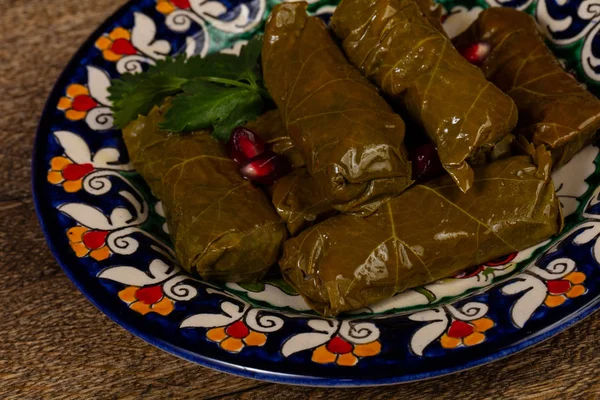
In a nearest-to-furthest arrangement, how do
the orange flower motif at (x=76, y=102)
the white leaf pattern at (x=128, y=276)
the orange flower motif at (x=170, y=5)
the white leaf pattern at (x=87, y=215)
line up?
the white leaf pattern at (x=128, y=276)
the white leaf pattern at (x=87, y=215)
the orange flower motif at (x=76, y=102)
the orange flower motif at (x=170, y=5)

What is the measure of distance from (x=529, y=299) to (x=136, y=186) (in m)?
1.86

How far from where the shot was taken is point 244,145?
119 inches

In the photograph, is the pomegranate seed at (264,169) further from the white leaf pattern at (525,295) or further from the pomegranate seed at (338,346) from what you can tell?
the white leaf pattern at (525,295)

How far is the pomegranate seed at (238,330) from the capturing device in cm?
254

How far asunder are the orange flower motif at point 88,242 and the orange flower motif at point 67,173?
28 centimetres

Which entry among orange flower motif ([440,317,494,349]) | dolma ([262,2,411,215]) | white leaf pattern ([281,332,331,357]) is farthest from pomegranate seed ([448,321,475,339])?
dolma ([262,2,411,215])

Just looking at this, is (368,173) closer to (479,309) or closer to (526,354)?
(479,309)

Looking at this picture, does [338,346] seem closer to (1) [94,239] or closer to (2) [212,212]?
(2) [212,212]

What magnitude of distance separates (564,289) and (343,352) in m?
0.82

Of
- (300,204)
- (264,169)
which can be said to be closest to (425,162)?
(300,204)

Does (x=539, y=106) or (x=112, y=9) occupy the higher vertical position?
(x=112, y=9)

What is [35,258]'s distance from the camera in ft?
11.0

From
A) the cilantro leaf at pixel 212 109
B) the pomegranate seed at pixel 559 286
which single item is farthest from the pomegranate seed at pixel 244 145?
the pomegranate seed at pixel 559 286

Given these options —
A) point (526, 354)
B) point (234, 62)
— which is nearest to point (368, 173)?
point (526, 354)
